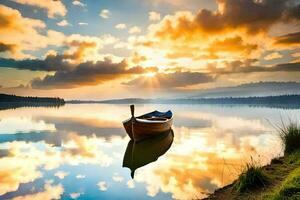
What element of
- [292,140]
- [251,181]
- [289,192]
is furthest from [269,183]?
[292,140]

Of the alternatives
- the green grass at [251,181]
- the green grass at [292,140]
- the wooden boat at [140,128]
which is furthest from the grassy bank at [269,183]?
the wooden boat at [140,128]

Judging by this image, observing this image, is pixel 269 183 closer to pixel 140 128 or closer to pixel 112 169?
pixel 112 169

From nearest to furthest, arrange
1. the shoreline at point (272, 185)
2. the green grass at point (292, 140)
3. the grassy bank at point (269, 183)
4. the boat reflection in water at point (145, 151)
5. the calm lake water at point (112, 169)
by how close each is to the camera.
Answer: the grassy bank at point (269, 183)
the shoreline at point (272, 185)
the calm lake water at point (112, 169)
the green grass at point (292, 140)
the boat reflection in water at point (145, 151)

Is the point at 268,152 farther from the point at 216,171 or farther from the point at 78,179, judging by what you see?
the point at 78,179

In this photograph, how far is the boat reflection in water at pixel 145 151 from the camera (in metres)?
16.8

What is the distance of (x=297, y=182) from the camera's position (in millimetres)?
7051

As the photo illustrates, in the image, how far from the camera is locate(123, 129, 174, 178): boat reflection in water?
16.8 m

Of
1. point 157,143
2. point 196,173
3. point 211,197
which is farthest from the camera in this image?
point 157,143

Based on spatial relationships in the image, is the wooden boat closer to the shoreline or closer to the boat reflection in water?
the boat reflection in water

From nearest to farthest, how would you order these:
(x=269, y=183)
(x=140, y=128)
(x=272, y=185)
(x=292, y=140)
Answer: (x=272, y=185)
(x=269, y=183)
(x=292, y=140)
(x=140, y=128)

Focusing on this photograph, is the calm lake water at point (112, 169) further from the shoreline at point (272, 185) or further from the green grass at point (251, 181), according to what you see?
the green grass at point (251, 181)

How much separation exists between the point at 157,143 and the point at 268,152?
831 cm

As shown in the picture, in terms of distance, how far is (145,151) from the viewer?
66.4 ft

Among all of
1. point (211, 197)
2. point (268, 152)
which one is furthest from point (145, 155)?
point (211, 197)
